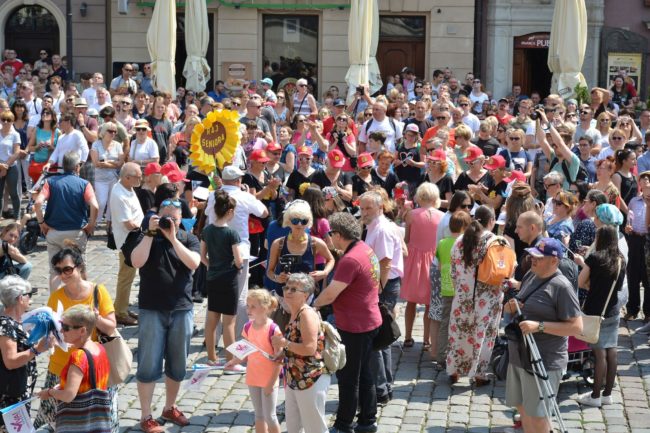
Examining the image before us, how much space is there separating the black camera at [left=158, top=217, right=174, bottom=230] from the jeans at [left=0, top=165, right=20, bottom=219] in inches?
327

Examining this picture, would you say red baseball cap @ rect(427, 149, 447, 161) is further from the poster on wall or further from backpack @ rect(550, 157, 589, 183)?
the poster on wall

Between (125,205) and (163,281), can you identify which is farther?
(125,205)

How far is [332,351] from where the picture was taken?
764 centimetres

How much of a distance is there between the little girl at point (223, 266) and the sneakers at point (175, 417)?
0.98m

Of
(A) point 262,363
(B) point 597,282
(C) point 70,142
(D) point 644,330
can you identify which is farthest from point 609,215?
(C) point 70,142

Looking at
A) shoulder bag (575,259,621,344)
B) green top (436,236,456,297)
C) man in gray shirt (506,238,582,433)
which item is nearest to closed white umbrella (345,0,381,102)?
green top (436,236,456,297)

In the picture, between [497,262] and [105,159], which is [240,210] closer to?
[497,262]

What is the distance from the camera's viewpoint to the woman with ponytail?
9391 millimetres

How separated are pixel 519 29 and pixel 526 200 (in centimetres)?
1753

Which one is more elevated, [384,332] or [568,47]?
[568,47]

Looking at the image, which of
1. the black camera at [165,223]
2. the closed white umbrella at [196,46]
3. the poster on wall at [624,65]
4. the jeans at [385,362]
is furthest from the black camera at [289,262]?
the poster on wall at [624,65]

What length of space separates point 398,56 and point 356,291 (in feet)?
65.3

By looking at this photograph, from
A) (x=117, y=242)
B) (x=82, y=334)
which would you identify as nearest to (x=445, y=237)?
(x=117, y=242)

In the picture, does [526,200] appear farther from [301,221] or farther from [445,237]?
[301,221]
